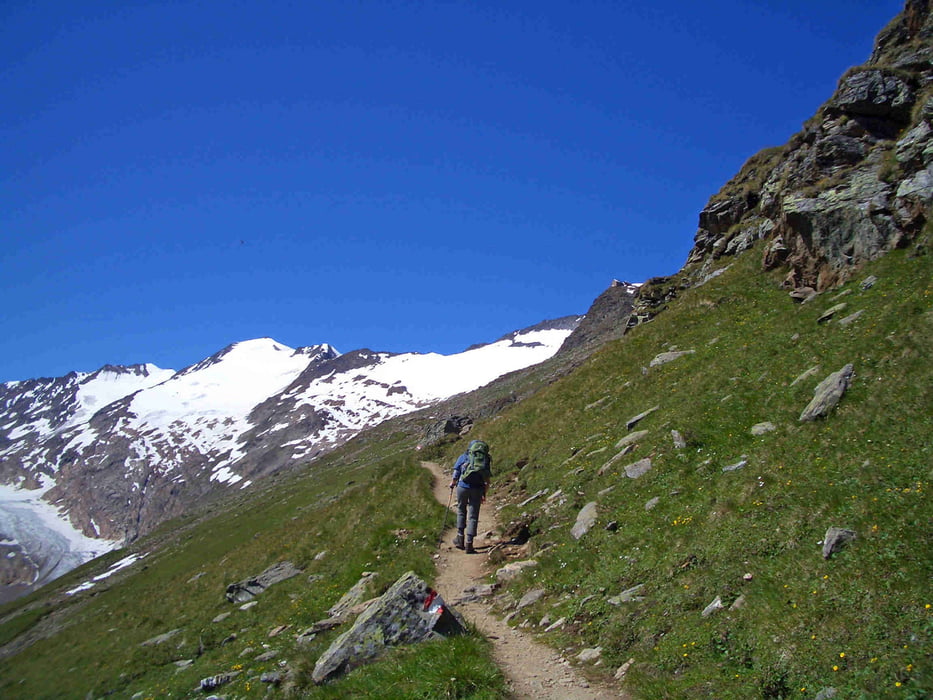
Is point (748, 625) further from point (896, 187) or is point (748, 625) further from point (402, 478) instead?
point (402, 478)

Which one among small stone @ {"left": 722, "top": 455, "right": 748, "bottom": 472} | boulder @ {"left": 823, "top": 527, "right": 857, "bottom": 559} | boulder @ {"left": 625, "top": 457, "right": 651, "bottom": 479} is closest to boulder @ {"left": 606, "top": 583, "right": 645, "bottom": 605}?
boulder @ {"left": 823, "top": 527, "right": 857, "bottom": 559}

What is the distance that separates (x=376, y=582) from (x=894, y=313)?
54.9 feet

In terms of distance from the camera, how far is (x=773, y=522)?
10539mm

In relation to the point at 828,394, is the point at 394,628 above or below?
below

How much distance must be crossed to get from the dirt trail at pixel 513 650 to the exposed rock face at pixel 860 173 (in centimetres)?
1764

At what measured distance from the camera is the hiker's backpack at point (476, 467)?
61.1ft

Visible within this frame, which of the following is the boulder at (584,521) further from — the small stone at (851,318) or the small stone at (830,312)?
the small stone at (830,312)

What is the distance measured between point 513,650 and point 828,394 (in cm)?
959

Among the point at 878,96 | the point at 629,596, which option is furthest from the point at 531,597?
the point at 878,96

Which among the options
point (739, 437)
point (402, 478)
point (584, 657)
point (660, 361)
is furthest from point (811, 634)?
point (402, 478)

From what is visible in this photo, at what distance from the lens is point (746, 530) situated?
35.3 ft

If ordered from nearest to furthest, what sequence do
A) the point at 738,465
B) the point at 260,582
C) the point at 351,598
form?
the point at 738,465
the point at 351,598
the point at 260,582

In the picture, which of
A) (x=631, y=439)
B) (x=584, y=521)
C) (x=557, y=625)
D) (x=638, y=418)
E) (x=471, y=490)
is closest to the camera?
(x=557, y=625)

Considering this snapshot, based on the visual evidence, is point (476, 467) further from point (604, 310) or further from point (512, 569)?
point (604, 310)
